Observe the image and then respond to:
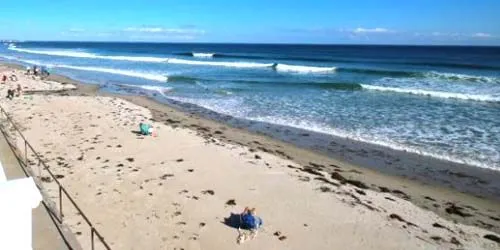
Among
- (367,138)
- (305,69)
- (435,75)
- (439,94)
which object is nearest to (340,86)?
(439,94)

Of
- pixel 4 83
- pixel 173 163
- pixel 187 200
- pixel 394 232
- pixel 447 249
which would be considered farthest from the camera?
pixel 4 83

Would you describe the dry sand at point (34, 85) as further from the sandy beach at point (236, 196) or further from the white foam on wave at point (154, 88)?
the sandy beach at point (236, 196)

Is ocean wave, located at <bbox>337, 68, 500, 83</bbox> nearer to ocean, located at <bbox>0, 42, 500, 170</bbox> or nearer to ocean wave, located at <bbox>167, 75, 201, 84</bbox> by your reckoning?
ocean, located at <bbox>0, 42, 500, 170</bbox>

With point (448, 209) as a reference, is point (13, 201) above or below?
above

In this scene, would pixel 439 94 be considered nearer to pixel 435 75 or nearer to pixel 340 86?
pixel 340 86

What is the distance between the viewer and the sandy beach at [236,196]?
28.2ft

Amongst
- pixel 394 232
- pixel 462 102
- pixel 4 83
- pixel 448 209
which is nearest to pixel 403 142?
pixel 448 209

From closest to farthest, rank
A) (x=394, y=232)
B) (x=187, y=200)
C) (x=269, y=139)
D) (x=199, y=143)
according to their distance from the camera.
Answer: (x=394, y=232)
(x=187, y=200)
(x=199, y=143)
(x=269, y=139)

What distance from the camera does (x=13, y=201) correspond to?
10.2 feet

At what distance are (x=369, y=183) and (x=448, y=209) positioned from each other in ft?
7.11

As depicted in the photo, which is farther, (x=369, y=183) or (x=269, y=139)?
(x=269, y=139)

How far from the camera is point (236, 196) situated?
10562 mm

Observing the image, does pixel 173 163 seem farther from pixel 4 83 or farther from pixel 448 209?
pixel 4 83

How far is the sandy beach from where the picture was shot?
28.2 feet
